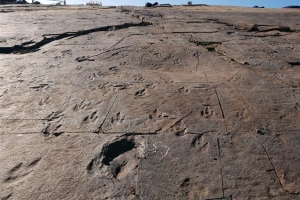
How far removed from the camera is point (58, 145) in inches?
90.0

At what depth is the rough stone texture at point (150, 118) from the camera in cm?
192

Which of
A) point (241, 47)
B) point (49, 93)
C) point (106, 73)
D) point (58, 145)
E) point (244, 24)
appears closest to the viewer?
point (58, 145)

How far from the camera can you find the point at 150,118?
260 cm

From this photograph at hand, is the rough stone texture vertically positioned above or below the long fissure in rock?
below

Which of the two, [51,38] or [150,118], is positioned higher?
[51,38]

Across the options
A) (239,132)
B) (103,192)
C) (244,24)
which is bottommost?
(103,192)

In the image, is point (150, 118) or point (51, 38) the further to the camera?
point (51, 38)

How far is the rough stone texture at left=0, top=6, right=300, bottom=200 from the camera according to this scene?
6.29 feet

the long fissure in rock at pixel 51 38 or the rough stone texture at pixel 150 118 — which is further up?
the long fissure in rock at pixel 51 38

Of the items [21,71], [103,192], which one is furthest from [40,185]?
[21,71]

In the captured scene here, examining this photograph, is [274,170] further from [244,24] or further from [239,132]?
[244,24]

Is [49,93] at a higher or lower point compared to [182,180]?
higher

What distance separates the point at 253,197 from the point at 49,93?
86.7 inches

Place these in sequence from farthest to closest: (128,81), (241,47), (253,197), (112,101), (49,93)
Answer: (241,47) < (128,81) < (49,93) < (112,101) < (253,197)
